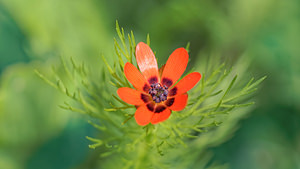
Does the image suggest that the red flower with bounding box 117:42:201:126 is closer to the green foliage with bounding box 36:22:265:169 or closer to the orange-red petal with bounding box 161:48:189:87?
the orange-red petal with bounding box 161:48:189:87

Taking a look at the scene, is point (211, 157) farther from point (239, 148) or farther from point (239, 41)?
point (239, 41)

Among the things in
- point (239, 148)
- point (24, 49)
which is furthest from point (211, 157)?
point (24, 49)

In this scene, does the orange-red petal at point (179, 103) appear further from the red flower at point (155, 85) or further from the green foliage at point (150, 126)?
the green foliage at point (150, 126)

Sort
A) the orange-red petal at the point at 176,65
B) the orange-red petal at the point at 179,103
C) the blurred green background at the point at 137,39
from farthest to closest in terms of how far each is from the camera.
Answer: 1. the blurred green background at the point at 137,39
2. the orange-red petal at the point at 176,65
3. the orange-red petal at the point at 179,103

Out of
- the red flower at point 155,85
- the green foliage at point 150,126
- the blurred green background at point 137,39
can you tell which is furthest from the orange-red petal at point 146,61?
the blurred green background at point 137,39

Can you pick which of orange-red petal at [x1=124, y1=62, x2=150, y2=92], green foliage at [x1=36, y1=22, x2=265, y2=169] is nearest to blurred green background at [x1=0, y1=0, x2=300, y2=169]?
green foliage at [x1=36, y1=22, x2=265, y2=169]
